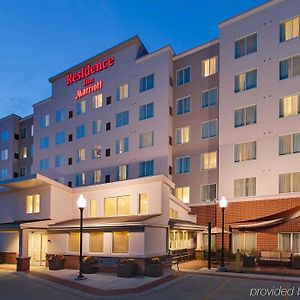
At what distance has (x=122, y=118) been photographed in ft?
133

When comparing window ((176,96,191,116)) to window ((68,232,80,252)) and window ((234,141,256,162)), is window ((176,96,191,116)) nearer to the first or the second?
window ((234,141,256,162))

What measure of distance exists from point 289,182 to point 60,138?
29.9 metres

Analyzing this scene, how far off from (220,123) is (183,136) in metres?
Answer: 5.13

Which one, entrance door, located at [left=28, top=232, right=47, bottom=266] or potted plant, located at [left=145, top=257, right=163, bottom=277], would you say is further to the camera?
entrance door, located at [left=28, top=232, right=47, bottom=266]

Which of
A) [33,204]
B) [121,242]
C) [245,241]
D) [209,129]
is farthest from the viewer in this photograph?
[209,129]

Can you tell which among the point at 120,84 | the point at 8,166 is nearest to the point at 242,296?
the point at 120,84

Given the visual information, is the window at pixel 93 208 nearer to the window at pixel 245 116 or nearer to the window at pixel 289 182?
the window at pixel 245 116

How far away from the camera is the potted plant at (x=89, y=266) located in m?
22.4

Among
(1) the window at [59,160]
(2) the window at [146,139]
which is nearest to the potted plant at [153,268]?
(2) the window at [146,139]

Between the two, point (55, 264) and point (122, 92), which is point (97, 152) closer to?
point (122, 92)

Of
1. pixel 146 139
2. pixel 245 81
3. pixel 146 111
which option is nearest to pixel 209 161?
pixel 146 139

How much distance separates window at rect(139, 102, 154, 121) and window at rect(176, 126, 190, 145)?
334cm

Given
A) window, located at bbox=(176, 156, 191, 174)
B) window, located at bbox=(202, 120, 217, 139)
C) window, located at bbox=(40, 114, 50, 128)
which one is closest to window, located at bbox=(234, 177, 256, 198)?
window, located at bbox=(202, 120, 217, 139)

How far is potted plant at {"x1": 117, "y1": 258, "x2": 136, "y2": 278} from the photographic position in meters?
20.8
